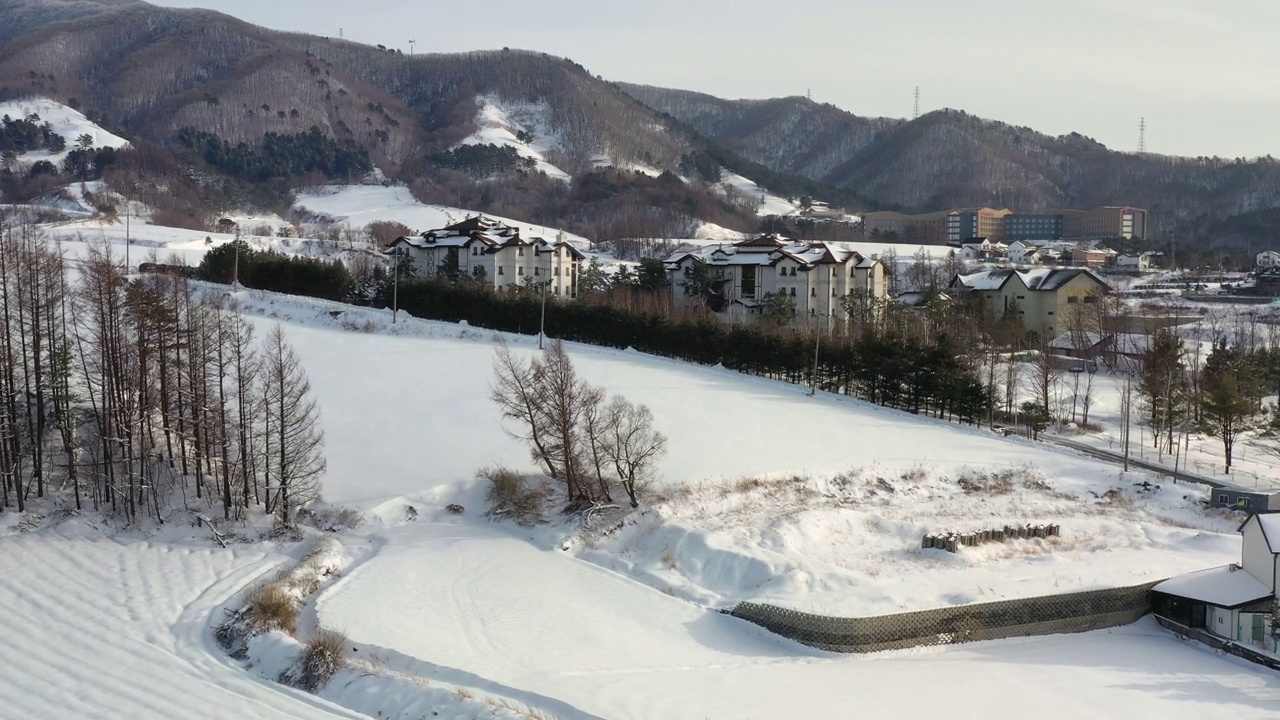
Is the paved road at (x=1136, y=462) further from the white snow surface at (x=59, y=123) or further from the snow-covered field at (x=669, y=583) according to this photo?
the white snow surface at (x=59, y=123)

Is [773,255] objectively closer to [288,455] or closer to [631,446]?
[631,446]

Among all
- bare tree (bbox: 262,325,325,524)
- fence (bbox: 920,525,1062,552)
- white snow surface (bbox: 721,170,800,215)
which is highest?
white snow surface (bbox: 721,170,800,215)

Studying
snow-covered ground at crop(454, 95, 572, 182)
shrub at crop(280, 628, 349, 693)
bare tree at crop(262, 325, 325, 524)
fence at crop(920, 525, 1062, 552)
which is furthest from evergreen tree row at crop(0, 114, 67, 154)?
fence at crop(920, 525, 1062, 552)

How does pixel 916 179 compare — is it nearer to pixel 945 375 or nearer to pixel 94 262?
pixel 945 375

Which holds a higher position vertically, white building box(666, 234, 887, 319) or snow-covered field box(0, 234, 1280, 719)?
white building box(666, 234, 887, 319)

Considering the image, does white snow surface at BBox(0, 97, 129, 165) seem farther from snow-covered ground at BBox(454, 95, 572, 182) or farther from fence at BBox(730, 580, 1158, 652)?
fence at BBox(730, 580, 1158, 652)

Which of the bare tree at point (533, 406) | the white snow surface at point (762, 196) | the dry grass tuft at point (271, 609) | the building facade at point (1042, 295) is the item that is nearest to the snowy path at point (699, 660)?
the dry grass tuft at point (271, 609)

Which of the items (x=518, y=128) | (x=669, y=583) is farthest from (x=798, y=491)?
(x=518, y=128)
